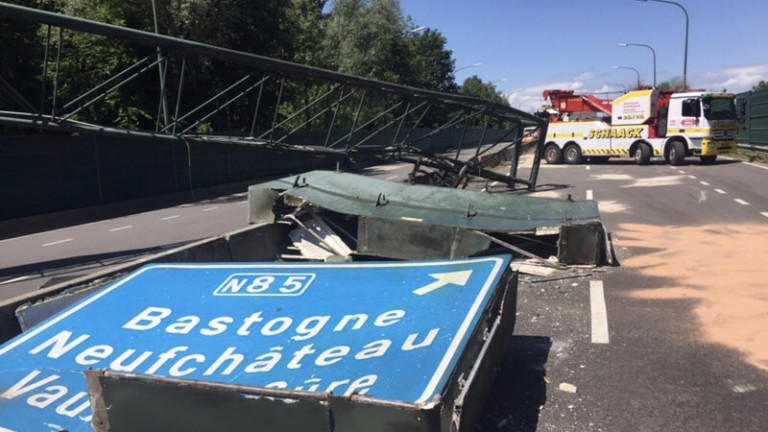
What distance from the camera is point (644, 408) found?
3994 millimetres

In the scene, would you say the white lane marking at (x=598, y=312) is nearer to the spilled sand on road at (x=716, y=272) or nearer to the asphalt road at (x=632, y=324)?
the asphalt road at (x=632, y=324)

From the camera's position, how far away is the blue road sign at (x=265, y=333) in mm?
2795

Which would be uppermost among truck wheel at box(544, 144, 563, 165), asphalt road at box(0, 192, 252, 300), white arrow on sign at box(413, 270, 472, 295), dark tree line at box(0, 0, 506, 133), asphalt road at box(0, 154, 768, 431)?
dark tree line at box(0, 0, 506, 133)

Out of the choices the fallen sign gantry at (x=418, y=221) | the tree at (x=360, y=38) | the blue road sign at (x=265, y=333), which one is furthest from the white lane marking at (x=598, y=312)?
the tree at (x=360, y=38)

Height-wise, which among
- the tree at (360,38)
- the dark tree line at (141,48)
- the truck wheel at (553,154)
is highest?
the tree at (360,38)

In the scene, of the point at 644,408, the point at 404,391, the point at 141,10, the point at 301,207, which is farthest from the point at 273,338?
the point at 141,10

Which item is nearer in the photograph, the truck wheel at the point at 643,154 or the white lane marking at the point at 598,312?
the white lane marking at the point at 598,312

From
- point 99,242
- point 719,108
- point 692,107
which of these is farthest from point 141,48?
point 719,108

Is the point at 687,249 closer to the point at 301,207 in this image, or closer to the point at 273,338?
the point at 301,207

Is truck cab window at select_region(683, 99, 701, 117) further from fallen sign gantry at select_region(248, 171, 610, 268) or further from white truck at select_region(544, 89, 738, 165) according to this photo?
fallen sign gantry at select_region(248, 171, 610, 268)

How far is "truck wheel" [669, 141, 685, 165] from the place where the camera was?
25.8 meters

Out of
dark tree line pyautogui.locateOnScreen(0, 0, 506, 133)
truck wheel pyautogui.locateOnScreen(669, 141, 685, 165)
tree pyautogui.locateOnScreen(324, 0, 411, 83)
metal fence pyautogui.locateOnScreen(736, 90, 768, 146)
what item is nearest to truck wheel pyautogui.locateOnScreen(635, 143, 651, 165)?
truck wheel pyautogui.locateOnScreen(669, 141, 685, 165)

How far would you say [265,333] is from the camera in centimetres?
321

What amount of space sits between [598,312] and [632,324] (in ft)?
1.46
